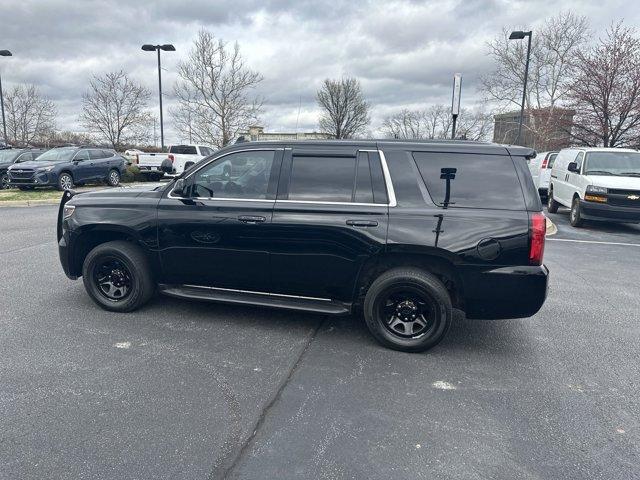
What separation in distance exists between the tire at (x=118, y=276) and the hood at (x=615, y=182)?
408 inches

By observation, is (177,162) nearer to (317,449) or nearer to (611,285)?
(611,285)

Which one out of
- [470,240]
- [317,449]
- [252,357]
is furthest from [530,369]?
[252,357]

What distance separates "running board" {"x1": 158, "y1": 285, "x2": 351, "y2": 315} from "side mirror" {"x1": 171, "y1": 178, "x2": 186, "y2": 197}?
38.9 inches

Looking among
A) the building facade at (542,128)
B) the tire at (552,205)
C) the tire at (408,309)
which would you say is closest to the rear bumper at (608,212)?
the tire at (552,205)

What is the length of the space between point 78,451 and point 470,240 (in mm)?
3192

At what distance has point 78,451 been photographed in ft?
8.21

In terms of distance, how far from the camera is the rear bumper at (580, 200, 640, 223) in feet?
33.2

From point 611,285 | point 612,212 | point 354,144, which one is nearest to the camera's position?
point 354,144

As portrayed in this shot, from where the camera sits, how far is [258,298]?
168 inches

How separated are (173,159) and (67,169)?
5.07 m

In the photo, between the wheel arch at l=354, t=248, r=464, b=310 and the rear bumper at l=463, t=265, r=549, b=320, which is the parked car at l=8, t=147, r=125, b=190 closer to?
the wheel arch at l=354, t=248, r=464, b=310

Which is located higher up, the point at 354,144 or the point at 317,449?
the point at 354,144

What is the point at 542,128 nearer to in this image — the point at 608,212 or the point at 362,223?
the point at 608,212

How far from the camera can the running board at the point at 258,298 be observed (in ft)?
13.3
